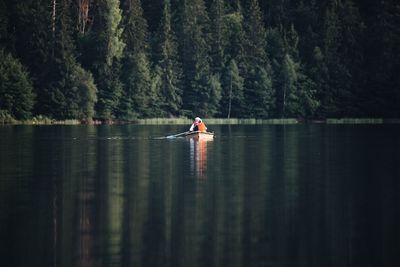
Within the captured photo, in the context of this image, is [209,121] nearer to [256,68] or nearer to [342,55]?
[256,68]

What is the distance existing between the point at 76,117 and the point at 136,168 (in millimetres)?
78575

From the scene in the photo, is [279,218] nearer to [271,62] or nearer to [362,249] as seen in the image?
[362,249]

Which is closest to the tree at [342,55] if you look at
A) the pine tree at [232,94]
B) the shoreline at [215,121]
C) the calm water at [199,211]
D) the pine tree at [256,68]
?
the shoreline at [215,121]

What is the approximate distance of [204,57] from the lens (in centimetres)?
13825

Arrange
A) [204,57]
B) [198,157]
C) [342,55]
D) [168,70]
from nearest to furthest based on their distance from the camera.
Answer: [198,157], [168,70], [204,57], [342,55]

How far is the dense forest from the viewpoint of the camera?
4926 inches

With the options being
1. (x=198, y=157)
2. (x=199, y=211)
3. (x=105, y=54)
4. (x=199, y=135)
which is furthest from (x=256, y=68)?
(x=199, y=211)

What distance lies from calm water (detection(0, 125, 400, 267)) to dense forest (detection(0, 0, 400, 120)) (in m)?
77.4

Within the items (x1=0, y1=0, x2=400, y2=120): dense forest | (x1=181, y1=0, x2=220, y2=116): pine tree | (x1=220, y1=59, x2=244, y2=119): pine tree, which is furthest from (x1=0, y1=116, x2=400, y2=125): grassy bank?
Answer: (x1=220, y1=59, x2=244, y2=119): pine tree

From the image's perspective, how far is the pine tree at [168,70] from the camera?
438 feet

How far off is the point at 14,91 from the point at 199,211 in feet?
296

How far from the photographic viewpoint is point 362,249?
880 inches

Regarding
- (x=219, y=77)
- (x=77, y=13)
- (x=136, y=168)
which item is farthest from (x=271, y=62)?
(x=136, y=168)

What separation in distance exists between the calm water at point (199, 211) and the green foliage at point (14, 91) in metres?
66.7
